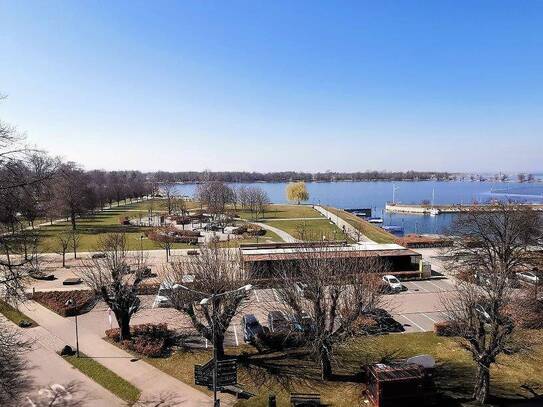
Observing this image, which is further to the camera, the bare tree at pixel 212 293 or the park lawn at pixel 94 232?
the park lawn at pixel 94 232

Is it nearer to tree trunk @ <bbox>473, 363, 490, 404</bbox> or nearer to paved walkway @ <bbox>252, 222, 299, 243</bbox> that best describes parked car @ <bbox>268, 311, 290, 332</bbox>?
tree trunk @ <bbox>473, 363, 490, 404</bbox>

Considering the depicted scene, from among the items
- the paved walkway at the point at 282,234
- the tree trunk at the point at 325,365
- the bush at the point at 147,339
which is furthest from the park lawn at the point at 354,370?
the paved walkway at the point at 282,234

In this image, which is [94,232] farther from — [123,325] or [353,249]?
[353,249]

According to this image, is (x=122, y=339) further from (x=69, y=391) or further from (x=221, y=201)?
(x=221, y=201)

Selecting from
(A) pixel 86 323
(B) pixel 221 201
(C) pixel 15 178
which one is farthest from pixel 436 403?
(B) pixel 221 201

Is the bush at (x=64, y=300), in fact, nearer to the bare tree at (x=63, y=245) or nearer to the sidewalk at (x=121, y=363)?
the sidewalk at (x=121, y=363)
